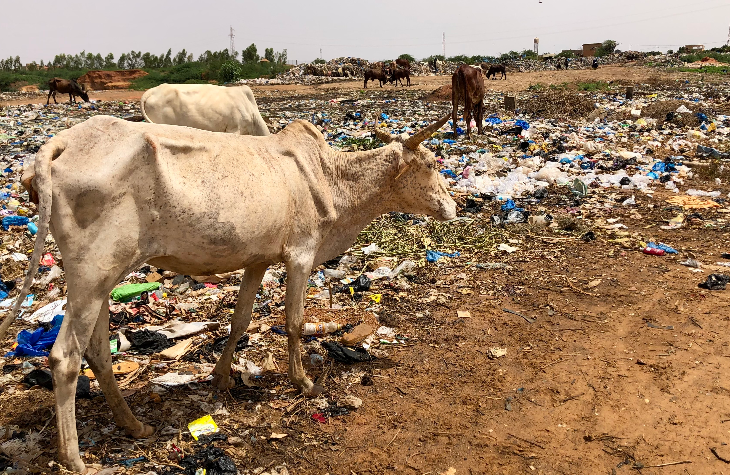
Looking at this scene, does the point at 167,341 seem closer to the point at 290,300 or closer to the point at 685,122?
the point at 290,300

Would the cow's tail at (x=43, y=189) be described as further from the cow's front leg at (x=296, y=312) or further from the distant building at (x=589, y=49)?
the distant building at (x=589, y=49)

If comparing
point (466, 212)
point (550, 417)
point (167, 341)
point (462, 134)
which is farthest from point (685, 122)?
point (167, 341)

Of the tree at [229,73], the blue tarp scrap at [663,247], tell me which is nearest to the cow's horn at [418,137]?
the blue tarp scrap at [663,247]

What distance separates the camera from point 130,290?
5094mm

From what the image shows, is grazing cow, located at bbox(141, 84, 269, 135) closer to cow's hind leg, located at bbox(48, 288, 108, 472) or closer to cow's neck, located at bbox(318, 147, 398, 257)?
cow's neck, located at bbox(318, 147, 398, 257)

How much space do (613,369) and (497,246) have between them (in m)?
2.48

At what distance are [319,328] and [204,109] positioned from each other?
4533 millimetres

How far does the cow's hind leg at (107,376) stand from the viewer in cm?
301

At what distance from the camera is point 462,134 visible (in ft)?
40.6

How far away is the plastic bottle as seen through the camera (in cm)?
450

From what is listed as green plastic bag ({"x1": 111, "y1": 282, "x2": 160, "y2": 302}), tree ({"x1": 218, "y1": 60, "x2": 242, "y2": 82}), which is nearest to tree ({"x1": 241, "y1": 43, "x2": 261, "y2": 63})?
tree ({"x1": 218, "y1": 60, "x2": 242, "y2": 82})

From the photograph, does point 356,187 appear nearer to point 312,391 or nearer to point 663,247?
point 312,391

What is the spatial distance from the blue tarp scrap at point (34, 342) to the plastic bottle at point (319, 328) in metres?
1.80

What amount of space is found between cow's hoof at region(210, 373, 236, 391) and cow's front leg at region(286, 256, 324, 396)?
1.36ft
